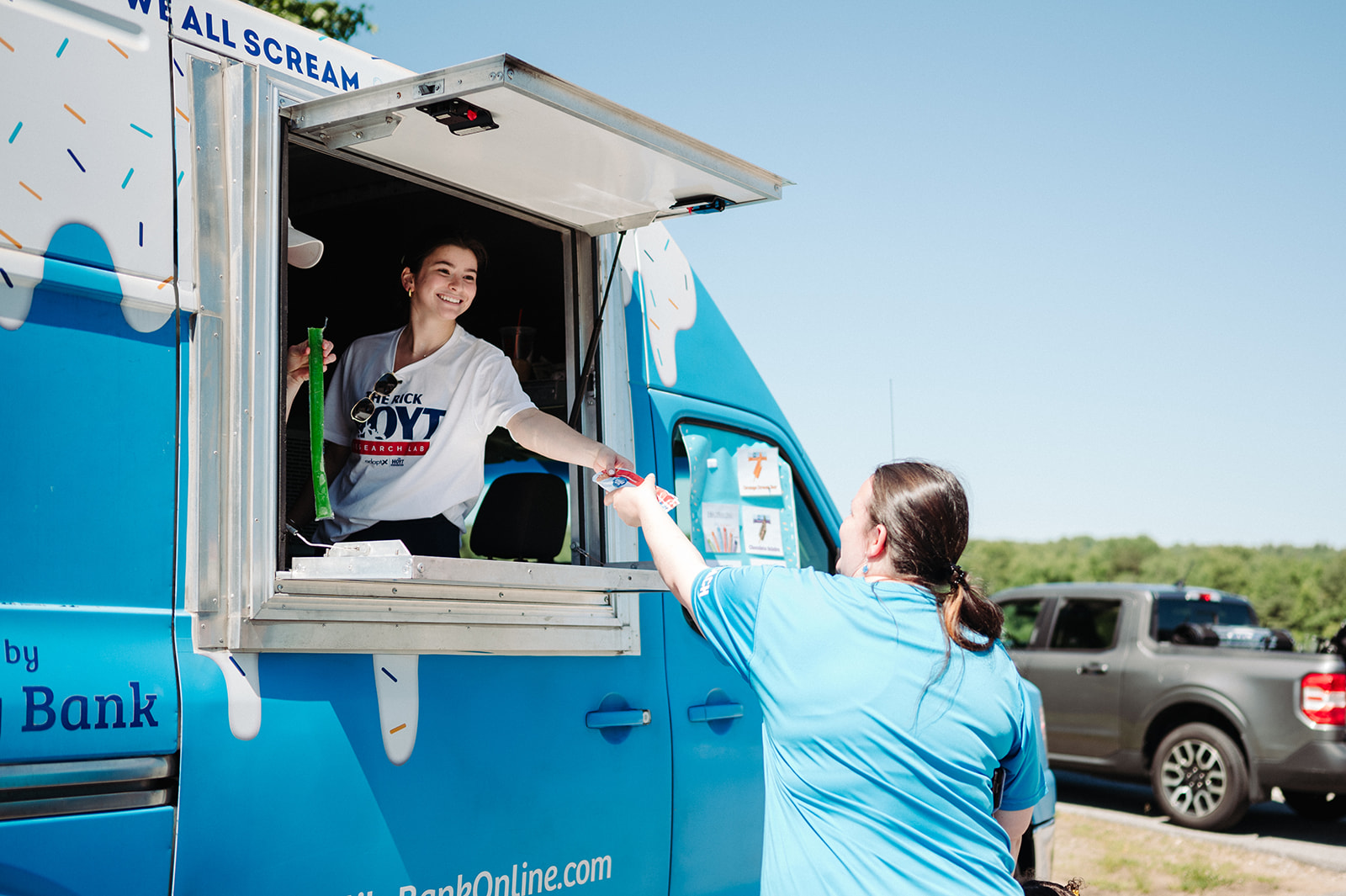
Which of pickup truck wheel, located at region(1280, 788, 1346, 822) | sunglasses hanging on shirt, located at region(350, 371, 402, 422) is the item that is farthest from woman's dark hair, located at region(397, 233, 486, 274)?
pickup truck wheel, located at region(1280, 788, 1346, 822)

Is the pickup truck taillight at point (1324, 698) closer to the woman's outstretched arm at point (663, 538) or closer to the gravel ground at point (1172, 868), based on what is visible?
the gravel ground at point (1172, 868)

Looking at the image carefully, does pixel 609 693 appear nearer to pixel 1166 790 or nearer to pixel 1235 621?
pixel 1166 790

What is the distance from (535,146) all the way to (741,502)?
1567 mm

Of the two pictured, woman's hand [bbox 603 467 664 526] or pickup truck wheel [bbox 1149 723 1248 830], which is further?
pickup truck wheel [bbox 1149 723 1248 830]

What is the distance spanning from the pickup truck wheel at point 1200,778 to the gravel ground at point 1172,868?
1.21ft

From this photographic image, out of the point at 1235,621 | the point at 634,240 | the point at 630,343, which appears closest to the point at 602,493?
the point at 630,343

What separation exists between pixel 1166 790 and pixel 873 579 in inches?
305

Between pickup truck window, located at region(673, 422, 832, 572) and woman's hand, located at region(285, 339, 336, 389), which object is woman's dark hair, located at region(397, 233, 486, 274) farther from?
pickup truck window, located at region(673, 422, 832, 572)

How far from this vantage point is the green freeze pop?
2900mm

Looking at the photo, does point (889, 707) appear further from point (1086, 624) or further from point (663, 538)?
point (1086, 624)

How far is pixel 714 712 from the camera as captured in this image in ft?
11.4

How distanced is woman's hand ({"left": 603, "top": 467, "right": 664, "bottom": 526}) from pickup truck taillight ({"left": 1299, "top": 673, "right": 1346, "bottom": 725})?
6.96 metres

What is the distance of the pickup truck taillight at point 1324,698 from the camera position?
26.0 feet

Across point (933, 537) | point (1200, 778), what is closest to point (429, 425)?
point (933, 537)
